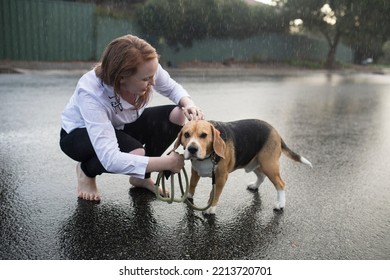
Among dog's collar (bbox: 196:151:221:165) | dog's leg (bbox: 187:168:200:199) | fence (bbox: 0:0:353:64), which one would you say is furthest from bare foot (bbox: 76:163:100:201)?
fence (bbox: 0:0:353:64)

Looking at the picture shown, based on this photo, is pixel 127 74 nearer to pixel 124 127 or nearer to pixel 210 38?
pixel 124 127

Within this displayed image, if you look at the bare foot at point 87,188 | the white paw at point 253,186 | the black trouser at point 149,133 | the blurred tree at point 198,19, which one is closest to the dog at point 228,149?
the white paw at point 253,186

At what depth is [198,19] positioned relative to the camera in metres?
21.1

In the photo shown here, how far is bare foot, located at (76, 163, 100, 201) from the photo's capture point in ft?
11.8

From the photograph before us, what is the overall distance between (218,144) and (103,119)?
0.87m

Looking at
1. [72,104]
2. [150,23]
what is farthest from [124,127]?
[150,23]

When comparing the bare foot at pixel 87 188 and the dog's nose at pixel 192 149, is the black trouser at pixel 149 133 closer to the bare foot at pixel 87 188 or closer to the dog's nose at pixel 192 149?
the bare foot at pixel 87 188

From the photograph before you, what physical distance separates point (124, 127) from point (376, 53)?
33293 mm

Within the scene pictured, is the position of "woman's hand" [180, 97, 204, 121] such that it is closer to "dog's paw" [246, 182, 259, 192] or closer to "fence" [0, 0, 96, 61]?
"dog's paw" [246, 182, 259, 192]

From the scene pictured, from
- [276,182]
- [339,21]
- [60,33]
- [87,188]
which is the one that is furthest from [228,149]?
[339,21]

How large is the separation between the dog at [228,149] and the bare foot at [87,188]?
82 cm

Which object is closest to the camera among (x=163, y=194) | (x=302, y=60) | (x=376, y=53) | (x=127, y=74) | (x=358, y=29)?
(x=127, y=74)

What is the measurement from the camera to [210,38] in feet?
74.0

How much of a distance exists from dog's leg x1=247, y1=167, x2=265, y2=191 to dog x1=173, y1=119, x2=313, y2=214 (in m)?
0.01
